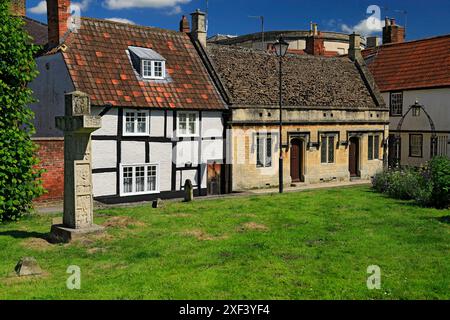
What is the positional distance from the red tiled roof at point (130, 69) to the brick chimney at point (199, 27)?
619 mm

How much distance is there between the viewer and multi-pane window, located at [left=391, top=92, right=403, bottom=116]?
123ft

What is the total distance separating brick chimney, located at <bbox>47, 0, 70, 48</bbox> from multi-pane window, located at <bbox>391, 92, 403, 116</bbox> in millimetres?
25214

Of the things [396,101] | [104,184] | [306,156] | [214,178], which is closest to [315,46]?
[396,101]

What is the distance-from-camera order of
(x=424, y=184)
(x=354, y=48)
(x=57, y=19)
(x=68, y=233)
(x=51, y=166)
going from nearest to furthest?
(x=68, y=233), (x=51, y=166), (x=424, y=184), (x=57, y=19), (x=354, y=48)

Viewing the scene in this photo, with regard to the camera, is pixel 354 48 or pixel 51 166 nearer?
pixel 51 166

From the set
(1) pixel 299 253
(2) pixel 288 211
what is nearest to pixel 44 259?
(1) pixel 299 253

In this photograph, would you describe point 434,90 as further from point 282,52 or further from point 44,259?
point 44,259

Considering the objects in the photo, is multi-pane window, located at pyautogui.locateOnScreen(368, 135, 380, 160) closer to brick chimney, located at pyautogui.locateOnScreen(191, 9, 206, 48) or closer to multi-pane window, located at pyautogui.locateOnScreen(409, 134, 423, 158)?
multi-pane window, located at pyautogui.locateOnScreen(409, 134, 423, 158)

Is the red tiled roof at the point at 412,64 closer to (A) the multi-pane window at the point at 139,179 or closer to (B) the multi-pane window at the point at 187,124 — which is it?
(B) the multi-pane window at the point at 187,124

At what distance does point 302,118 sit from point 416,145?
36.9 ft

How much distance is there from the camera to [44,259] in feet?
40.4

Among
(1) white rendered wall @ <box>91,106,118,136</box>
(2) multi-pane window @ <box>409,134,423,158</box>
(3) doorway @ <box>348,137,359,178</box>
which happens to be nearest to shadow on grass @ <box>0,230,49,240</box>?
(1) white rendered wall @ <box>91,106,118,136</box>

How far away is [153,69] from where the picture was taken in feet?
83.3

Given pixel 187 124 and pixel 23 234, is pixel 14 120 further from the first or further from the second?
pixel 187 124
